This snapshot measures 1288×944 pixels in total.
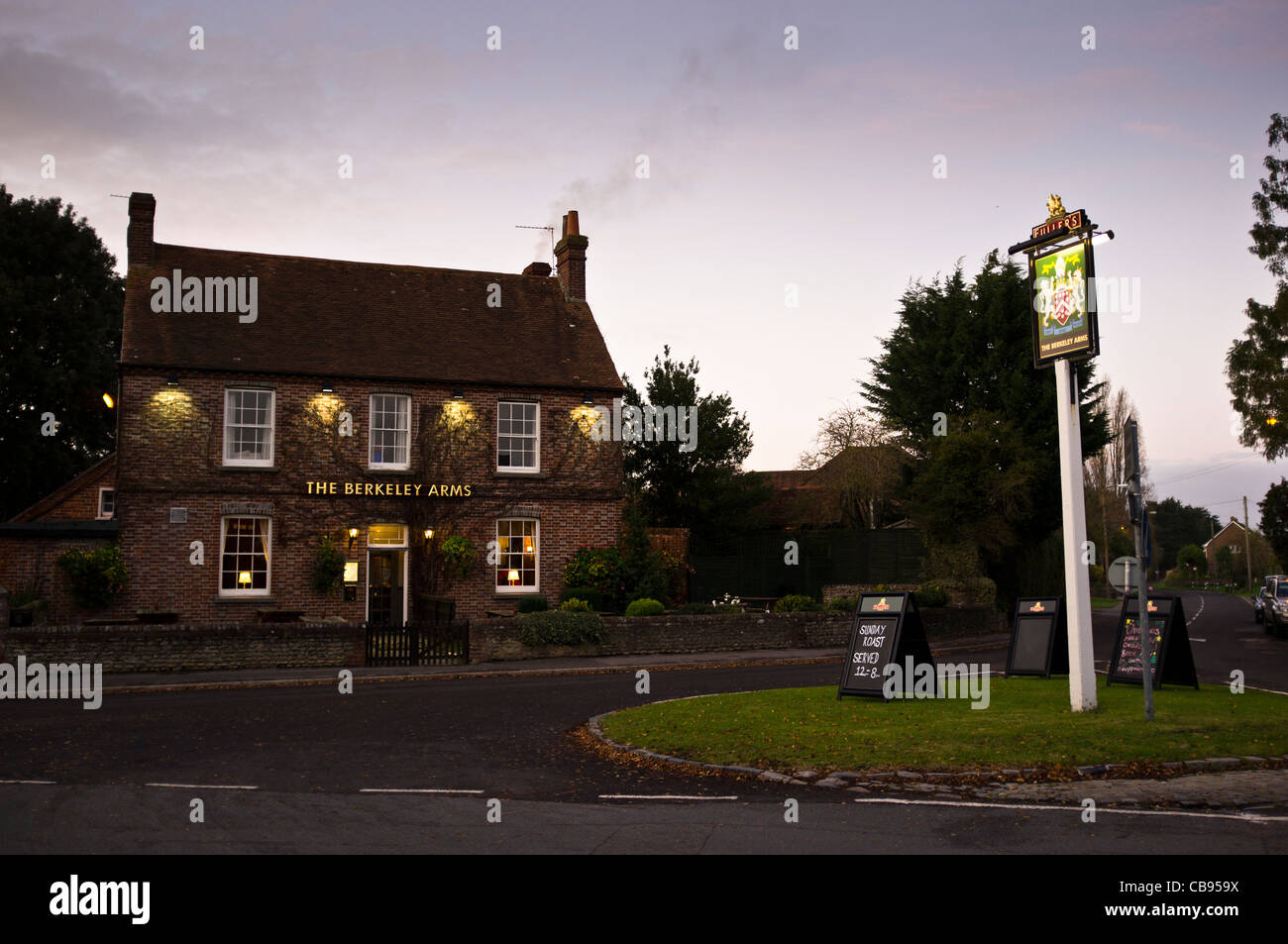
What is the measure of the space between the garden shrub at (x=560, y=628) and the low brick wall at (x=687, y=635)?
139 millimetres

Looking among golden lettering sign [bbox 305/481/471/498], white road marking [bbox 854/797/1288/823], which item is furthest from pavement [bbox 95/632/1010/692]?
white road marking [bbox 854/797/1288/823]

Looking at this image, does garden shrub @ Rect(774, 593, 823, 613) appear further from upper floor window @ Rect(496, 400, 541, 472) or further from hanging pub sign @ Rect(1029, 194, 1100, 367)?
hanging pub sign @ Rect(1029, 194, 1100, 367)

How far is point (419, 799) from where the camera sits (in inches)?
364

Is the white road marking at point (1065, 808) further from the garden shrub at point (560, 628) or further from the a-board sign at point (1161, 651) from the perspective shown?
the garden shrub at point (560, 628)

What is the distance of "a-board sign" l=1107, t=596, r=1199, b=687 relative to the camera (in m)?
15.4

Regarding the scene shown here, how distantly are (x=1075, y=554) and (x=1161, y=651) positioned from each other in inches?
154

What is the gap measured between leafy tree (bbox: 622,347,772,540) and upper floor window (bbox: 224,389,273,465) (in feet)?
48.5

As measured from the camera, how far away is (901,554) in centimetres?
3512

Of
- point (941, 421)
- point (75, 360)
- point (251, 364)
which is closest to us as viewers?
point (251, 364)

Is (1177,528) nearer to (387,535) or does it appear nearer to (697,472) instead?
(697,472)

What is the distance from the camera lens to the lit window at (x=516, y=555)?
3014 cm
